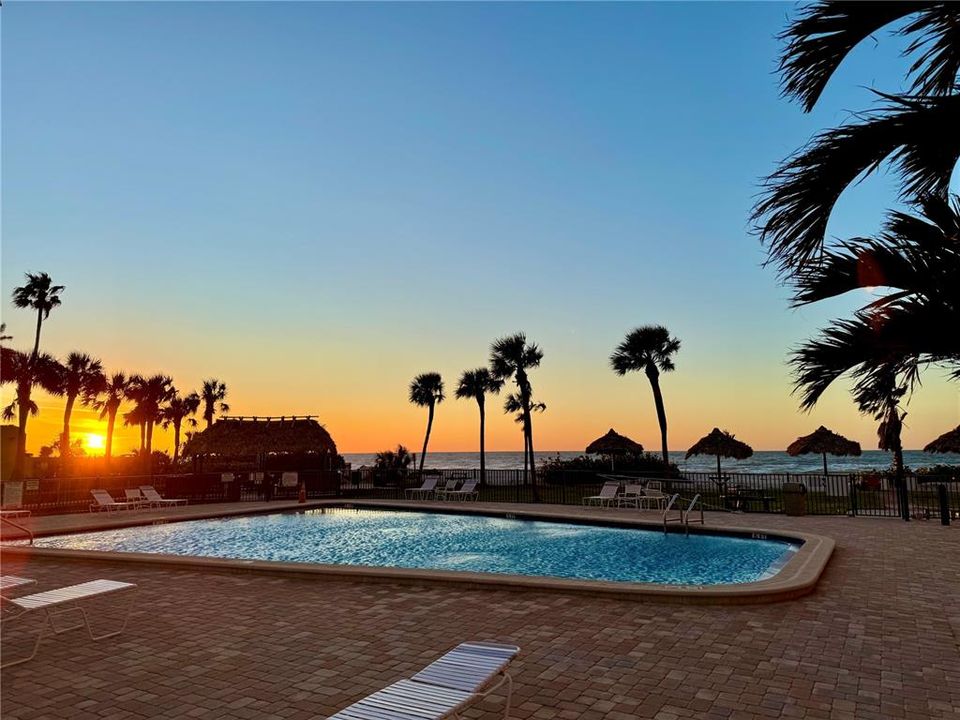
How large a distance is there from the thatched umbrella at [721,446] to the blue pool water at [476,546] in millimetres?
11399

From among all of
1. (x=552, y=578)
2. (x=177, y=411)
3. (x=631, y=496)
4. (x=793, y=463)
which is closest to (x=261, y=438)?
(x=631, y=496)

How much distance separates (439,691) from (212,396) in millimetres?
70105

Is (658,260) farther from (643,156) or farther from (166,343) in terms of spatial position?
(166,343)

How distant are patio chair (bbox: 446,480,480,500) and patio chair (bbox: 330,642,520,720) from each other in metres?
18.9

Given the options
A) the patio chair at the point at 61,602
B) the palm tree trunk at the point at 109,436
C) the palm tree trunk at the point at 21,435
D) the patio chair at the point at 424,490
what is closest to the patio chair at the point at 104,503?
the patio chair at the point at 424,490

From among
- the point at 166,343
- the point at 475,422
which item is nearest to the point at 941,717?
the point at 166,343

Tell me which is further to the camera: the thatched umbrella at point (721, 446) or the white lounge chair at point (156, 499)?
the thatched umbrella at point (721, 446)

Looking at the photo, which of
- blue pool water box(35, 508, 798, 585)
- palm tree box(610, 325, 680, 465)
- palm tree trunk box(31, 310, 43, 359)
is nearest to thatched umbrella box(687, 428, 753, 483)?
palm tree box(610, 325, 680, 465)

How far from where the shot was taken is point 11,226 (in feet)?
17.6

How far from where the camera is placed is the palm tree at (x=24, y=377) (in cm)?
3128

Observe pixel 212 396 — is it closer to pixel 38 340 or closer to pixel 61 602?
pixel 38 340

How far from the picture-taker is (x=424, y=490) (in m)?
23.9

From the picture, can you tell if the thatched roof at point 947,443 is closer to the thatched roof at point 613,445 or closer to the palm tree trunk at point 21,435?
the thatched roof at point 613,445

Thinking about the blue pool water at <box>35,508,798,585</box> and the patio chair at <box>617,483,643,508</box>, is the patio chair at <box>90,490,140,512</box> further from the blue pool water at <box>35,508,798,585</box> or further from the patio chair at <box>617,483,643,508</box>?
the patio chair at <box>617,483,643,508</box>
